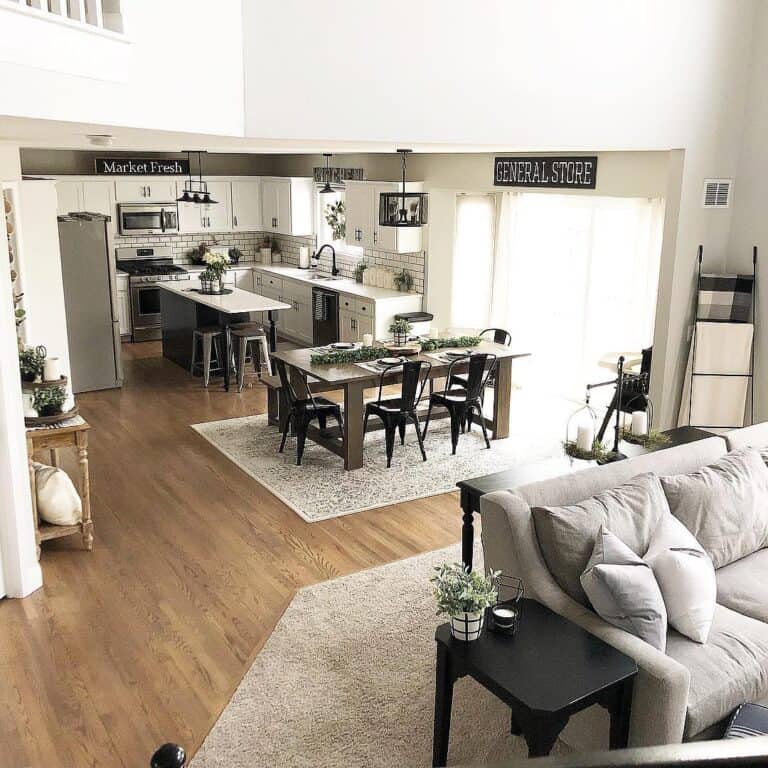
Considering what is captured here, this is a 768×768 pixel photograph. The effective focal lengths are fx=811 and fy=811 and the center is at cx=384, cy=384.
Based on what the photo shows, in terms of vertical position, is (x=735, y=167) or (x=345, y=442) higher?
(x=735, y=167)

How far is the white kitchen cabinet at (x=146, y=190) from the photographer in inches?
440

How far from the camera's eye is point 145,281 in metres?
11.2

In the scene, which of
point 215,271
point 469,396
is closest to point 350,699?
point 469,396

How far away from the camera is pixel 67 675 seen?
3.87 meters

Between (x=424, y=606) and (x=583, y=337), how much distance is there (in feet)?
14.6

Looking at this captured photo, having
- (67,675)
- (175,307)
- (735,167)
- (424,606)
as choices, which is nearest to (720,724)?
(424,606)

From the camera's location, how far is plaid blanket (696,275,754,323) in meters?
6.00

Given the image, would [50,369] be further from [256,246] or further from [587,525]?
[256,246]

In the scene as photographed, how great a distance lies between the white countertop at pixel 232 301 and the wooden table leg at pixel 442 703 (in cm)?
616

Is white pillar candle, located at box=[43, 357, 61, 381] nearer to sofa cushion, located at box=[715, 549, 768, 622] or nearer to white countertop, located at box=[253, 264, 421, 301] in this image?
sofa cushion, located at box=[715, 549, 768, 622]

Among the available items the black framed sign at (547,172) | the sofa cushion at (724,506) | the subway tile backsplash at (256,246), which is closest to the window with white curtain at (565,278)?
the black framed sign at (547,172)

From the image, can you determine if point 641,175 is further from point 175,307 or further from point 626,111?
point 175,307

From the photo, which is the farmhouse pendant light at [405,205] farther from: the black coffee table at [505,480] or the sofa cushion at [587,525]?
the sofa cushion at [587,525]

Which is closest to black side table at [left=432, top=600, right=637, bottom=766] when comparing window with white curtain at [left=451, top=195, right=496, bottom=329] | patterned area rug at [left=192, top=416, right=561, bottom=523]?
patterned area rug at [left=192, top=416, right=561, bottom=523]
